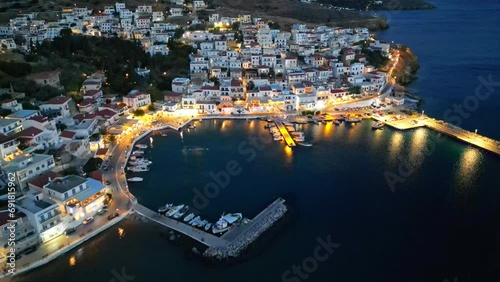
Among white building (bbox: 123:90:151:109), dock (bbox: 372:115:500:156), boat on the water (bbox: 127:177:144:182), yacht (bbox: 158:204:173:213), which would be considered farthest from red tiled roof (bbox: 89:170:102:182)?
dock (bbox: 372:115:500:156)

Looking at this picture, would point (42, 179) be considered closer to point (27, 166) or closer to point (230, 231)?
point (27, 166)

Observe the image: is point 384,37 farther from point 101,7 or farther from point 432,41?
point 101,7

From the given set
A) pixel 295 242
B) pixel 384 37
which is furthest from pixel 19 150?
pixel 384 37

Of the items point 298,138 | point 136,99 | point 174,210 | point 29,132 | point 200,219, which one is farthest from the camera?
point 136,99

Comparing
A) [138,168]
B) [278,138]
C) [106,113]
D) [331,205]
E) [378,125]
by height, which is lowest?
[331,205]

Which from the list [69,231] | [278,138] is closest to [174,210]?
[69,231]

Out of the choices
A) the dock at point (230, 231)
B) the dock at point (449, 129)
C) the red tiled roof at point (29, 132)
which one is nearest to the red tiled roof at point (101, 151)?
the red tiled roof at point (29, 132)
